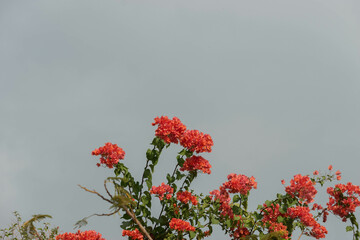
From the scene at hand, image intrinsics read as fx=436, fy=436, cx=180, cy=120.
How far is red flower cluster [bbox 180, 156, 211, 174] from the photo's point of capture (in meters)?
5.44

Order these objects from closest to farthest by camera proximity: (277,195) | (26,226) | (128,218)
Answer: (26,226)
(128,218)
(277,195)

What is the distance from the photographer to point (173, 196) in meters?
5.64

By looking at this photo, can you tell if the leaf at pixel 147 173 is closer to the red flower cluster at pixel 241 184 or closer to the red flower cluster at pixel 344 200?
the red flower cluster at pixel 241 184

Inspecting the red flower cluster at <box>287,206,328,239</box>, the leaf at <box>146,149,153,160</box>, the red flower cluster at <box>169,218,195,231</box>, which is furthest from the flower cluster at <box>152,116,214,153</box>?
the red flower cluster at <box>287,206,328,239</box>

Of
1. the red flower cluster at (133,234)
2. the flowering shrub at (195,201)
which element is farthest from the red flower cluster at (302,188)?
the red flower cluster at (133,234)

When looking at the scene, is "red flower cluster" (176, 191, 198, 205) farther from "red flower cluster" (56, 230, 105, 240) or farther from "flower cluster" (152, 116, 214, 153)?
"red flower cluster" (56, 230, 105, 240)

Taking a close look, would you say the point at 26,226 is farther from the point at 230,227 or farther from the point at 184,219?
the point at 230,227

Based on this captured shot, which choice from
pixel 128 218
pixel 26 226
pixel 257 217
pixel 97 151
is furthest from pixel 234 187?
pixel 26 226

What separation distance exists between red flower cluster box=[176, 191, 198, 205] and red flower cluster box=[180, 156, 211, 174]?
0.32 metres

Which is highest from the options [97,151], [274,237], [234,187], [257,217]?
[97,151]

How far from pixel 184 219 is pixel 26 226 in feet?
6.30

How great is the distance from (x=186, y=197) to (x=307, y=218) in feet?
5.28

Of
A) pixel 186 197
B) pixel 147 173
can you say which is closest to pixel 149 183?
pixel 147 173

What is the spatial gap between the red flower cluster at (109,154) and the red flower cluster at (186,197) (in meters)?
0.89
